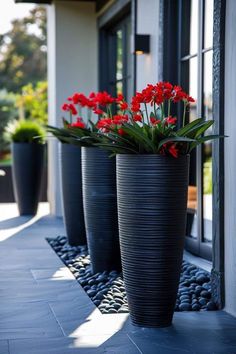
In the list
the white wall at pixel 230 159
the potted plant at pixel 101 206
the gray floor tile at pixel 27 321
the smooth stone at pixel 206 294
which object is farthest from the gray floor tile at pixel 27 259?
the white wall at pixel 230 159

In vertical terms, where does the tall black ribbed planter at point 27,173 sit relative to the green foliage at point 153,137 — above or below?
below

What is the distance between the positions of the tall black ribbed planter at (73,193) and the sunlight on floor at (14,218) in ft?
2.82

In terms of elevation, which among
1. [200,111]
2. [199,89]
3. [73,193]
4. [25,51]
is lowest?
[73,193]

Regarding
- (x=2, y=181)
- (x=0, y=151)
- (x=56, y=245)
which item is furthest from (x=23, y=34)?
Answer: (x=56, y=245)

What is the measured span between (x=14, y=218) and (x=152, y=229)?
534 cm

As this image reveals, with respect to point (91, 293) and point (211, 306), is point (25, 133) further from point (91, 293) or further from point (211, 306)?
point (211, 306)

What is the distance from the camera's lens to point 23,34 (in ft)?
85.6

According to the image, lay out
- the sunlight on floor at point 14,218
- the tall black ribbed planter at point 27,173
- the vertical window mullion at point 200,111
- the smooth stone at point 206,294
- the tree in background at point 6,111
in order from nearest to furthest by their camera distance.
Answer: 1. the smooth stone at point 206,294
2. the vertical window mullion at point 200,111
3. the sunlight on floor at point 14,218
4. the tall black ribbed planter at point 27,173
5. the tree in background at point 6,111

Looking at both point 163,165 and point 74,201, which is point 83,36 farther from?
point 163,165

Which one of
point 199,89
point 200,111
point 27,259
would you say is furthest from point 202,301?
point 27,259

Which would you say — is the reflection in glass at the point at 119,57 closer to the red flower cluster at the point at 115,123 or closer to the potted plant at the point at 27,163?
the potted plant at the point at 27,163

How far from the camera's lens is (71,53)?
8914mm

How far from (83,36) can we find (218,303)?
5462mm

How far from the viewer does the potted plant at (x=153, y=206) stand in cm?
357
